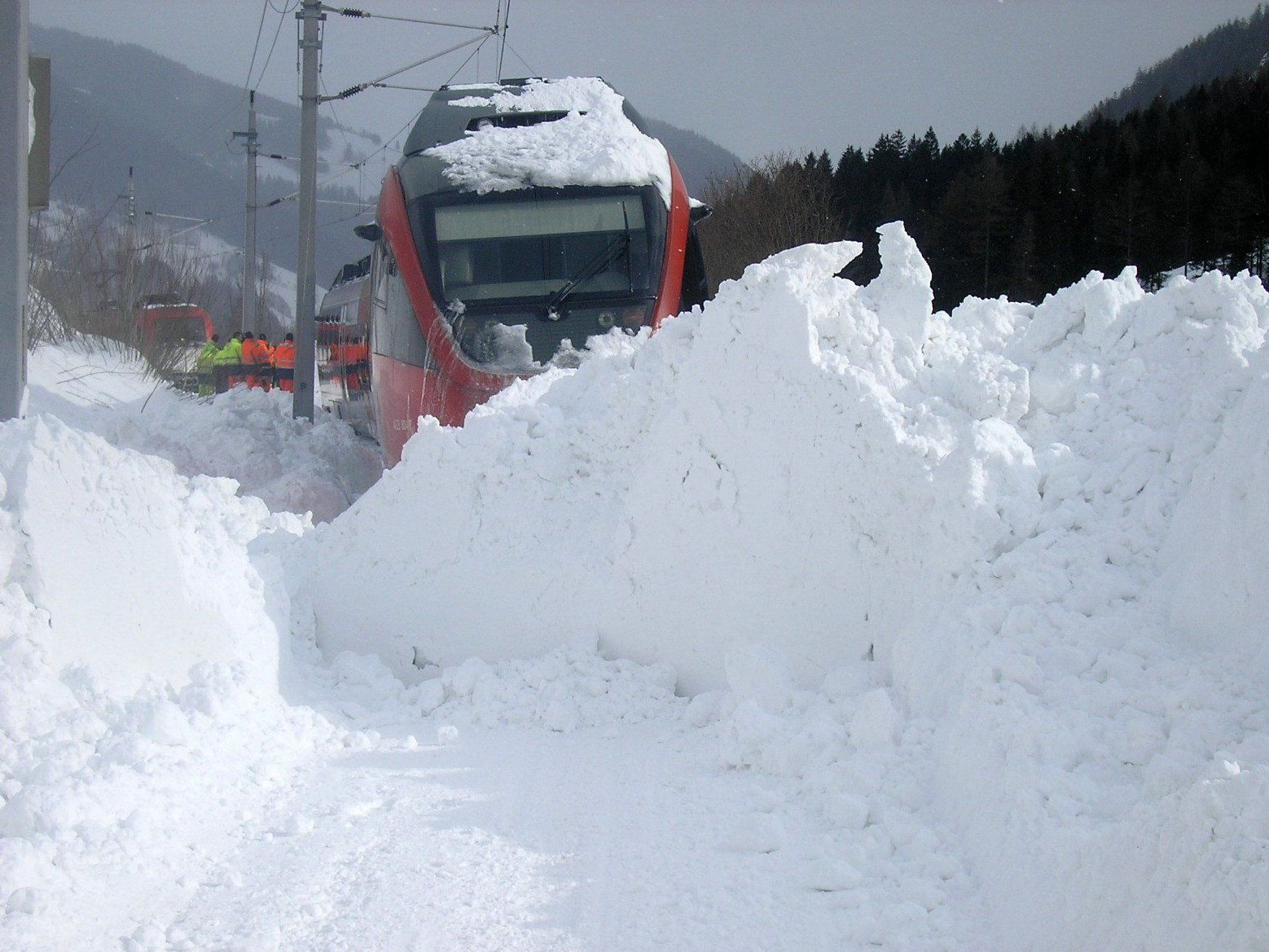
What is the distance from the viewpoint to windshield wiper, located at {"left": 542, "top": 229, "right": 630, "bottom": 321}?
33.2ft

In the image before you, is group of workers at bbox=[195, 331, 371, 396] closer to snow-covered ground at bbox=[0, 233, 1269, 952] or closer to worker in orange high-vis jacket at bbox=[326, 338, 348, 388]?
worker in orange high-vis jacket at bbox=[326, 338, 348, 388]

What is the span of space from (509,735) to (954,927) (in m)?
2.23

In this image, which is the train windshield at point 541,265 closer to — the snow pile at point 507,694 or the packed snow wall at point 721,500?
the packed snow wall at point 721,500

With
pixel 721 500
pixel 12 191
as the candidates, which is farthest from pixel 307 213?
pixel 721 500

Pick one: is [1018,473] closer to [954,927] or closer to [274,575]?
[954,927]

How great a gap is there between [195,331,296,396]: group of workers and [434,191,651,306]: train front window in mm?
11061

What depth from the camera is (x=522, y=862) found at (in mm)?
3627

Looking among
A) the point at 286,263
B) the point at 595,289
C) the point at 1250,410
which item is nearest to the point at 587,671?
the point at 1250,410

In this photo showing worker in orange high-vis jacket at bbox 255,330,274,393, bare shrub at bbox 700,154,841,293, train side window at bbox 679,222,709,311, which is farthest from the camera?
bare shrub at bbox 700,154,841,293

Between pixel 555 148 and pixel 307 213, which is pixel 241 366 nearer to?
pixel 307 213

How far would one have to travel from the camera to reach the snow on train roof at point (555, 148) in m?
10.5

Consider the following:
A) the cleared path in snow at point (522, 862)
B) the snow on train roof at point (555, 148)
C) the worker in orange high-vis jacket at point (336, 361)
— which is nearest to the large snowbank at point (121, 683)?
the cleared path in snow at point (522, 862)

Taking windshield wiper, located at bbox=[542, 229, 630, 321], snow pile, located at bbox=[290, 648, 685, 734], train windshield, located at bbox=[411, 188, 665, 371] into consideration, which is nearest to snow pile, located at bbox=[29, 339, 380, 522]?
train windshield, located at bbox=[411, 188, 665, 371]

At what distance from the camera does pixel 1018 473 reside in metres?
4.80
